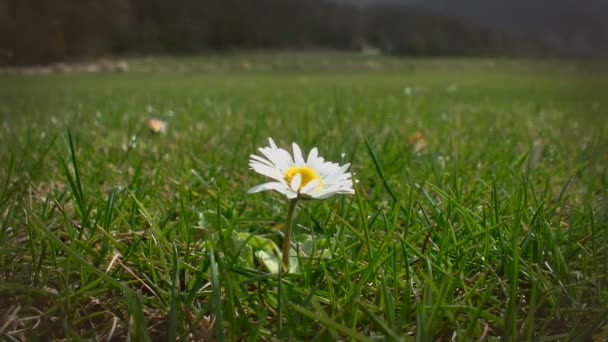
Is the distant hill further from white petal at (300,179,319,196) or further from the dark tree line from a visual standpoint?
the dark tree line

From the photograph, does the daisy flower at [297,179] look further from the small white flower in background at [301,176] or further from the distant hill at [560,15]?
the distant hill at [560,15]

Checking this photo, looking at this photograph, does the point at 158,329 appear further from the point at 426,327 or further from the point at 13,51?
the point at 13,51

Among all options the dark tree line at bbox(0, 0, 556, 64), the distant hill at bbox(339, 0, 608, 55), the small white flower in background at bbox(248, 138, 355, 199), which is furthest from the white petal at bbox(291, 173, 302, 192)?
the dark tree line at bbox(0, 0, 556, 64)

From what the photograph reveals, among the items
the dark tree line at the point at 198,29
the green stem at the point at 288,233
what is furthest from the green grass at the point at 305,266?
the dark tree line at the point at 198,29

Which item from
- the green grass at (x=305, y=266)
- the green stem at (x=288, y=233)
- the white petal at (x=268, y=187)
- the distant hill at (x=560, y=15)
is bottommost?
the green grass at (x=305, y=266)

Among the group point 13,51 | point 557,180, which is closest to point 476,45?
point 13,51

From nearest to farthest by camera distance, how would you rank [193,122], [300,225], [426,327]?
[426,327]
[300,225]
[193,122]
